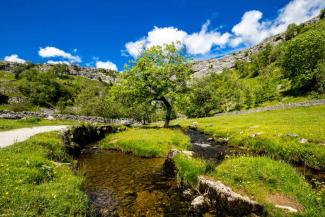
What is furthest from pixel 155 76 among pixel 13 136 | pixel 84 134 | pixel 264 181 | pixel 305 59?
pixel 305 59

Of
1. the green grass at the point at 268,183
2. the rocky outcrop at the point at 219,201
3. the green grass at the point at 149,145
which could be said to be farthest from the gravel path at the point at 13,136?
the green grass at the point at 268,183

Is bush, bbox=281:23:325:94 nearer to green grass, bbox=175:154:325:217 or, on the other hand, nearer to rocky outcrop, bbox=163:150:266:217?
green grass, bbox=175:154:325:217

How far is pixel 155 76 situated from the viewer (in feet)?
143

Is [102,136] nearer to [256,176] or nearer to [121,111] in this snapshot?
[256,176]

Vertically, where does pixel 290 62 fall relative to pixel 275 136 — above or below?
above

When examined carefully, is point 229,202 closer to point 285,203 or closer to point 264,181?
point 285,203

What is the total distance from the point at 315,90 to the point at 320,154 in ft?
229

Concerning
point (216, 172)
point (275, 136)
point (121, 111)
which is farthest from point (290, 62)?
point (216, 172)

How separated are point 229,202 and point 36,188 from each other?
943 centimetres

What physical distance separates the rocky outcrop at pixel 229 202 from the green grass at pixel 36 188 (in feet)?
21.9

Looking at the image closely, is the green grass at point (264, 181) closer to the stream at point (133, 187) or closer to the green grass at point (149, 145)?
the stream at point (133, 187)

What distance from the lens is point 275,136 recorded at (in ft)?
95.1

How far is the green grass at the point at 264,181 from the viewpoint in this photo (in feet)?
36.6

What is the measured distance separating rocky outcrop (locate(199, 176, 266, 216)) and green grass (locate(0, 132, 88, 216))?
6678mm
